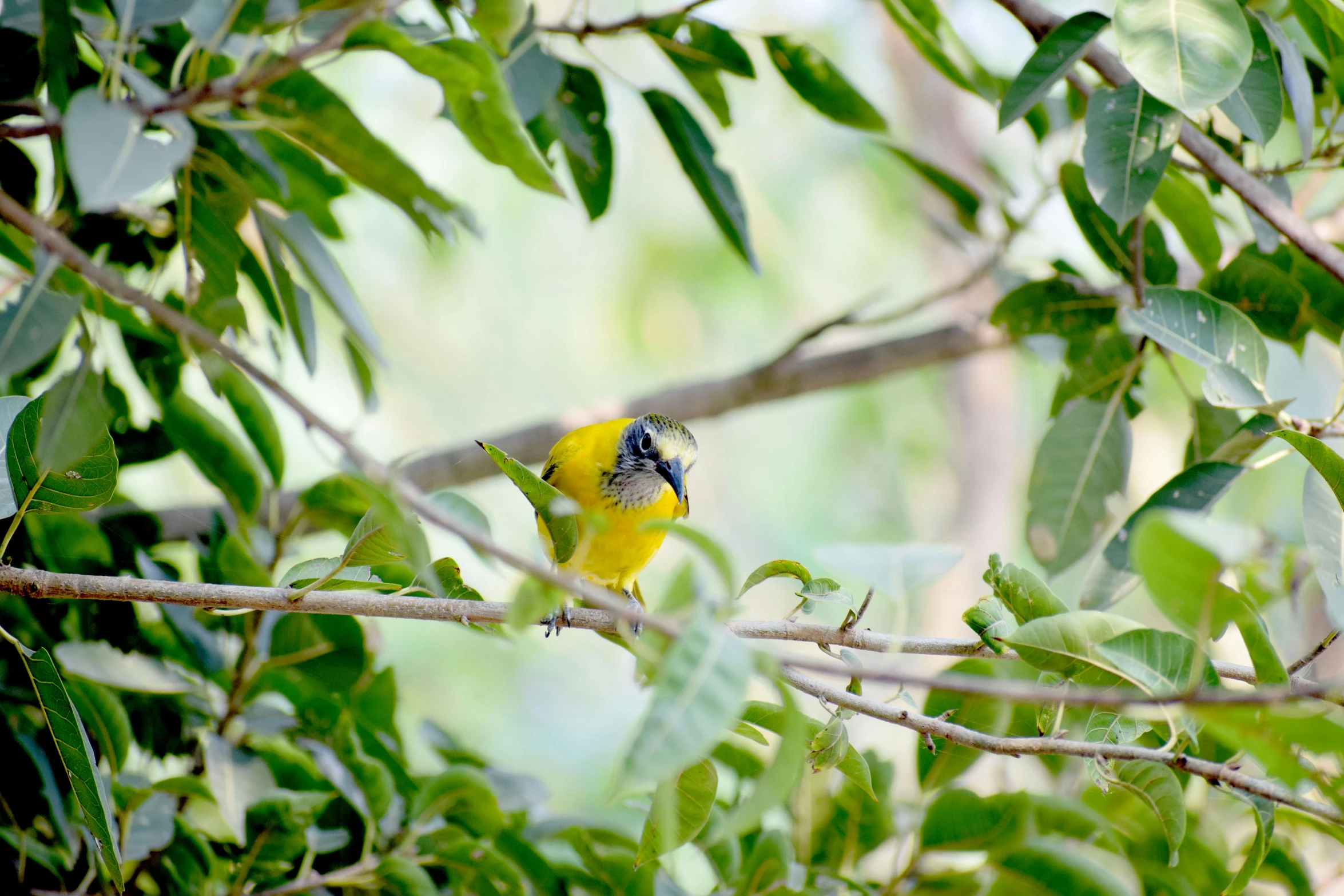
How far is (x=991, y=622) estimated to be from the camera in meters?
1.59

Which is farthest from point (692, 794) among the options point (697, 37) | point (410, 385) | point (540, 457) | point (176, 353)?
point (410, 385)

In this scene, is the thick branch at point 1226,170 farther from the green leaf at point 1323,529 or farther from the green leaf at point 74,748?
the green leaf at point 74,748

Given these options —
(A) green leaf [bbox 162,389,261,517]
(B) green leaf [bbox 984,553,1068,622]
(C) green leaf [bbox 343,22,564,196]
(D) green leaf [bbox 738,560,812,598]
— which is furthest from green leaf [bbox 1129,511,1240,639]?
(A) green leaf [bbox 162,389,261,517]

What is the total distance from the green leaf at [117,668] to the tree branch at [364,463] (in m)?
1.06

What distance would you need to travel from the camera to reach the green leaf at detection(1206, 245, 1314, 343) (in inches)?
87.6

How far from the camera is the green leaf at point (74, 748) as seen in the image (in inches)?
58.9

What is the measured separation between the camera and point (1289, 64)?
199 cm

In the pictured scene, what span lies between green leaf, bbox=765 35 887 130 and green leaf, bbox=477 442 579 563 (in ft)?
4.83

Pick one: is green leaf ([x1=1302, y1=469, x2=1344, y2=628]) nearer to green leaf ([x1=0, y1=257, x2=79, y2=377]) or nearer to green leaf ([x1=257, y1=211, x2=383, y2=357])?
green leaf ([x1=257, y1=211, x2=383, y2=357])

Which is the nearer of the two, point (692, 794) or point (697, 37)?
point (692, 794)

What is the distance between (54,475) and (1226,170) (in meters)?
2.25

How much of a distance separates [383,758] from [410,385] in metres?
9.90

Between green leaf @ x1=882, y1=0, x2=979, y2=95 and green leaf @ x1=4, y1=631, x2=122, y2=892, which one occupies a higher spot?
green leaf @ x1=882, y1=0, x2=979, y2=95

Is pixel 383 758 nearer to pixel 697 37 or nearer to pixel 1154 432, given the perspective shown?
pixel 697 37
